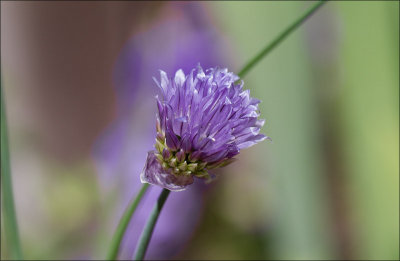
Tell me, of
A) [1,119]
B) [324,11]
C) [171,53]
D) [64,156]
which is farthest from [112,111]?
[1,119]

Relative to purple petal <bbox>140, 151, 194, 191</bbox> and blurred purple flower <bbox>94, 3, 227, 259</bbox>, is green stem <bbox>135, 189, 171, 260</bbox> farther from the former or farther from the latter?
blurred purple flower <bbox>94, 3, 227, 259</bbox>

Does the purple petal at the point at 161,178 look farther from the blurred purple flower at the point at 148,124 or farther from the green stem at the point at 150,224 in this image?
the blurred purple flower at the point at 148,124

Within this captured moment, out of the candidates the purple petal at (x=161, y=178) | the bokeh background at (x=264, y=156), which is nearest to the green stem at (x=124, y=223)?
the purple petal at (x=161, y=178)

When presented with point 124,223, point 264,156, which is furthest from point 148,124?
point 124,223

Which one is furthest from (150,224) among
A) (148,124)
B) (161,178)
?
(148,124)

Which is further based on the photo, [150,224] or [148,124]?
[148,124]

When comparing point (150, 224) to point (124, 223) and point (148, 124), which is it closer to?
point (124, 223)

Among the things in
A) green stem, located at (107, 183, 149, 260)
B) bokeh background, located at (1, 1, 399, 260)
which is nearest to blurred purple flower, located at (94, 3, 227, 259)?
bokeh background, located at (1, 1, 399, 260)
